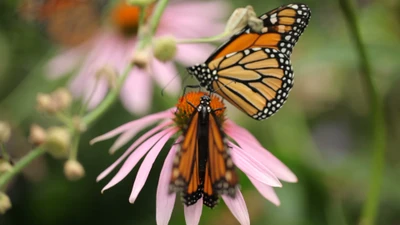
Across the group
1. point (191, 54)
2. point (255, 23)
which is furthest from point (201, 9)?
point (255, 23)

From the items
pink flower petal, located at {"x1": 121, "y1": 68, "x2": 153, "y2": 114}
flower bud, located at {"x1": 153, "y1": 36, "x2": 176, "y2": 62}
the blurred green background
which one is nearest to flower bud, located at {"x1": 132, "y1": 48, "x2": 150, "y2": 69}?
flower bud, located at {"x1": 153, "y1": 36, "x2": 176, "y2": 62}

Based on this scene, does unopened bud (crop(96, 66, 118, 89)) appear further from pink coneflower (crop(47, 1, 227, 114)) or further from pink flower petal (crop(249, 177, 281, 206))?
pink coneflower (crop(47, 1, 227, 114))

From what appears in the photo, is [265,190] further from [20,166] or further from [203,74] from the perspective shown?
[20,166]

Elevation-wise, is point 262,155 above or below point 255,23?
below

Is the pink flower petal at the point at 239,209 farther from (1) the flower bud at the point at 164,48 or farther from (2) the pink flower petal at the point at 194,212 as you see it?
(1) the flower bud at the point at 164,48

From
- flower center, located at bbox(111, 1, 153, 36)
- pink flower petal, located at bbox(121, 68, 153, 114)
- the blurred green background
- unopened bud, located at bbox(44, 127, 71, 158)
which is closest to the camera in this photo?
unopened bud, located at bbox(44, 127, 71, 158)

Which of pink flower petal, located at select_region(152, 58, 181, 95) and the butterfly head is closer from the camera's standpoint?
the butterfly head

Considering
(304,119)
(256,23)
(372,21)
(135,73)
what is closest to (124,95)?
(135,73)

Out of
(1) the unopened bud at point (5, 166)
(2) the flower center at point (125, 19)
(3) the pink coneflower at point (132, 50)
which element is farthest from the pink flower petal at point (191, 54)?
(1) the unopened bud at point (5, 166)
